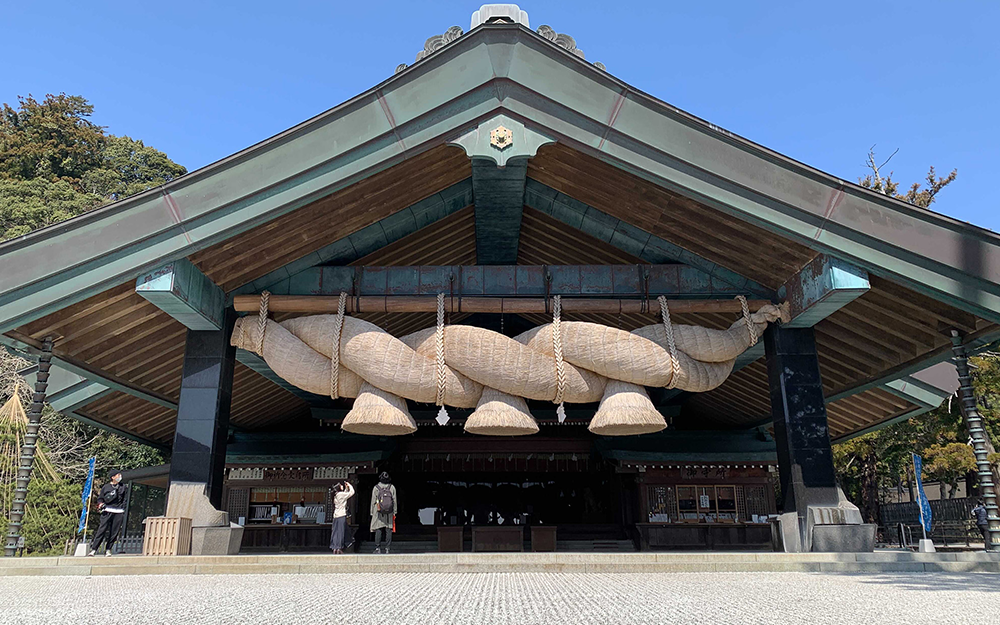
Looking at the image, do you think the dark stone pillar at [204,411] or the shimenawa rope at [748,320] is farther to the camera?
the shimenawa rope at [748,320]

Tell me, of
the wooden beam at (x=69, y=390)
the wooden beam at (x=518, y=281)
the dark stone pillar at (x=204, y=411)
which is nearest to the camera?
the dark stone pillar at (x=204, y=411)

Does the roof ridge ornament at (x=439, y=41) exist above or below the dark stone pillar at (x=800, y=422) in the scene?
above

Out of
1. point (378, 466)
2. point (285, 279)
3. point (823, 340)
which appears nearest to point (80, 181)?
point (378, 466)

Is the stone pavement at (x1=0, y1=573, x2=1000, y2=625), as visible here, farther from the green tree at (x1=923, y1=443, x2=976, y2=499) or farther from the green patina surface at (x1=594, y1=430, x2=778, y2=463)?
the green tree at (x1=923, y1=443, x2=976, y2=499)

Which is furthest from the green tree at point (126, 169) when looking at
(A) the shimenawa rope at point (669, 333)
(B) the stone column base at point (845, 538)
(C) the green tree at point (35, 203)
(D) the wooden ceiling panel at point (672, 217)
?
(B) the stone column base at point (845, 538)

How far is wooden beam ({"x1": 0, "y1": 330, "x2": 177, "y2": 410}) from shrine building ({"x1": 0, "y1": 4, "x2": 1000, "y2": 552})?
46 mm

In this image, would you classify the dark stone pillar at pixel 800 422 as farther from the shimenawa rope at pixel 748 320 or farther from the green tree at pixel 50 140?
the green tree at pixel 50 140

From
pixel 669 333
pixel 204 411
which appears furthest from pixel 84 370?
pixel 669 333

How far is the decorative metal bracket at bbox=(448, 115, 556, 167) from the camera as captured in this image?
303 inches

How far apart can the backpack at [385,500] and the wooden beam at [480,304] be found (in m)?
2.78

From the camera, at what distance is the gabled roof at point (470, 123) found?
24.6 ft

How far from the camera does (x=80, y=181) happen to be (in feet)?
121

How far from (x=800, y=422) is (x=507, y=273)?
4.47 m

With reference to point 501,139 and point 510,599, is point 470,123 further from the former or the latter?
point 510,599
